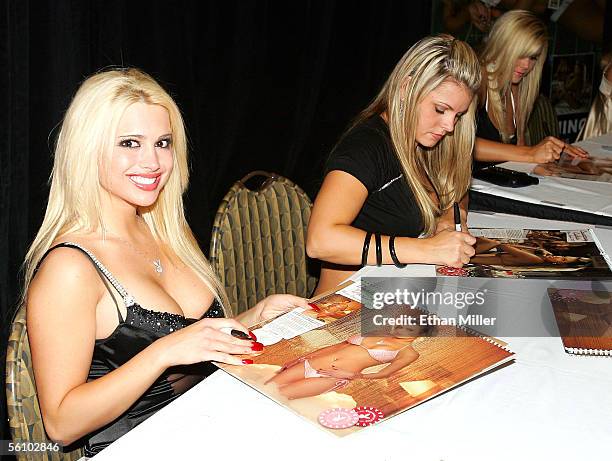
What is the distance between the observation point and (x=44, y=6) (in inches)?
96.5

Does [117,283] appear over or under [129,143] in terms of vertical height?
under

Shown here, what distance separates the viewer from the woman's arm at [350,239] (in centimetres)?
194

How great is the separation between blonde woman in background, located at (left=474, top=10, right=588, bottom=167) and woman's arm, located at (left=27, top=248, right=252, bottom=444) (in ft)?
6.64

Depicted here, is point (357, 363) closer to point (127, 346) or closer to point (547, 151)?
point (127, 346)

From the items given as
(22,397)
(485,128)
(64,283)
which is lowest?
(22,397)

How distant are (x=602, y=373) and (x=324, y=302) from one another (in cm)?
57

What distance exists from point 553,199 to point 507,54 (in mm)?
953

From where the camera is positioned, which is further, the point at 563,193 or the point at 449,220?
the point at 563,193

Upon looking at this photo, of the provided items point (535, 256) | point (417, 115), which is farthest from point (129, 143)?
point (535, 256)

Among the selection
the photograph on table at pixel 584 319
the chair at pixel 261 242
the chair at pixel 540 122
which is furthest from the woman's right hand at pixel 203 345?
the chair at pixel 540 122

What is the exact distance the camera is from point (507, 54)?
326 cm

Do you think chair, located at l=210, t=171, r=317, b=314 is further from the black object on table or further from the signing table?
the signing table

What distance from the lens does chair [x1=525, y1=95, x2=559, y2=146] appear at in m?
3.97

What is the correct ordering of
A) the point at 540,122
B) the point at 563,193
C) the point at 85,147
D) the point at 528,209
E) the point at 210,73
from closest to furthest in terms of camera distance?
1. the point at 85,147
2. the point at 528,209
3. the point at 563,193
4. the point at 210,73
5. the point at 540,122
